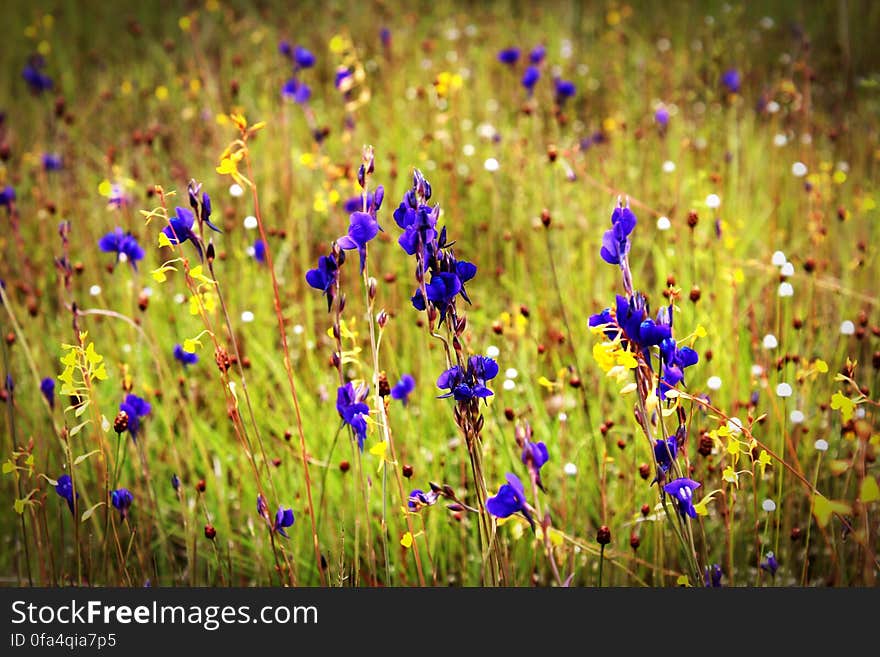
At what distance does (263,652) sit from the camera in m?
1.44

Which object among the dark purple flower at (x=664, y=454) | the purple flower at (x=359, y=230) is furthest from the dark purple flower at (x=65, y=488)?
the dark purple flower at (x=664, y=454)

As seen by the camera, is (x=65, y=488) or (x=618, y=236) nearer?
(x=618, y=236)

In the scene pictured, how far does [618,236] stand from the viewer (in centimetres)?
131

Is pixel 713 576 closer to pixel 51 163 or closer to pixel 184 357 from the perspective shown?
pixel 184 357

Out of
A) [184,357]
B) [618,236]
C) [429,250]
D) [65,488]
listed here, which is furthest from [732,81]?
[65,488]

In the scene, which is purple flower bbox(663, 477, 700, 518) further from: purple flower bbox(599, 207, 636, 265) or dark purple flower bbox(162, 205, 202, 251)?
dark purple flower bbox(162, 205, 202, 251)

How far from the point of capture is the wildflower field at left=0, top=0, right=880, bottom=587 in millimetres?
1592

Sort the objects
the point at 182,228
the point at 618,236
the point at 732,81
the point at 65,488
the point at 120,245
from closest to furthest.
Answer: the point at 618,236, the point at 182,228, the point at 65,488, the point at 120,245, the point at 732,81

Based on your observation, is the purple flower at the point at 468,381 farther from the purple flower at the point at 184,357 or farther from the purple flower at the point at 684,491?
the purple flower at the point at 184,357

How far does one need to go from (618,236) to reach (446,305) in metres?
0.27

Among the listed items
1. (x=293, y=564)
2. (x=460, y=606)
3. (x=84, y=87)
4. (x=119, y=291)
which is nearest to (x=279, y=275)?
(x=119, y=291)

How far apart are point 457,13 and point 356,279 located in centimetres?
290

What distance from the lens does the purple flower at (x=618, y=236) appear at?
4.27ft

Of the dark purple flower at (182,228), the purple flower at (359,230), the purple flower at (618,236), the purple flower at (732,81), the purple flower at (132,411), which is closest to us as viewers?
the purple flower at (618,236)
